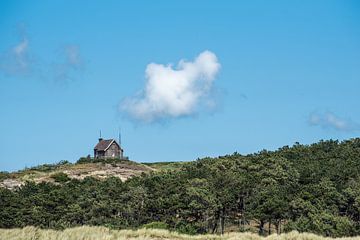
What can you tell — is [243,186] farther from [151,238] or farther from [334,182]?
[151,238]

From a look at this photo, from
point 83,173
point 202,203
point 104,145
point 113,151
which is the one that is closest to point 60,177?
point 83,173

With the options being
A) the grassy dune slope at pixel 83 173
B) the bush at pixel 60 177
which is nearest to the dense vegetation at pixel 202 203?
the bush at pixel 60 177

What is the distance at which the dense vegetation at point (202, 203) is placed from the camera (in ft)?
157

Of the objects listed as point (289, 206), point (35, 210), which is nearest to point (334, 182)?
point (289, 206)

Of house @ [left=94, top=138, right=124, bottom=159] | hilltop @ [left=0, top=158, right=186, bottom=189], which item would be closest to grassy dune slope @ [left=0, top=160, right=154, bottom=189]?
hilltop @ [left=0, top=158, right=186, bottom=189]

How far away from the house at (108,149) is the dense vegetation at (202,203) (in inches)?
1767

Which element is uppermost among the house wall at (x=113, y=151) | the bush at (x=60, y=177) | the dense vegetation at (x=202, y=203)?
the house wall at (x=113, y=151)

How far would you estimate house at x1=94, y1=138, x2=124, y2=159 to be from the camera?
108 metres

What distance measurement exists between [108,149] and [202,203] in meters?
59.8

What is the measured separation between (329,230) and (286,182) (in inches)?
781

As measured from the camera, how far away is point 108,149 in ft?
355

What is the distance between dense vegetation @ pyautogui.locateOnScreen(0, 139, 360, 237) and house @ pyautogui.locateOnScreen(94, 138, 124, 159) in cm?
4488

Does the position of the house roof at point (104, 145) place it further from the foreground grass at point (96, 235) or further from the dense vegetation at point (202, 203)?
the foreground grass at point (96, 235)

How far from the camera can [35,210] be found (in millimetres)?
51781
